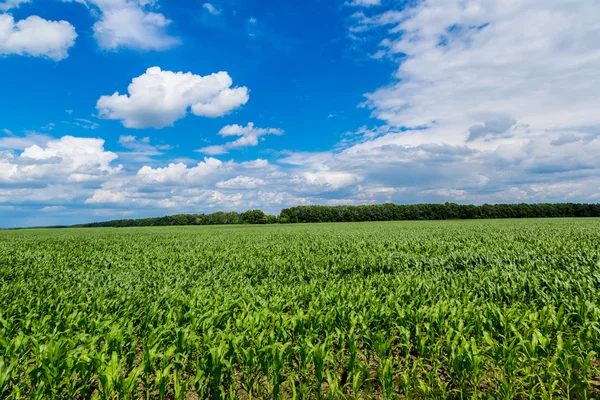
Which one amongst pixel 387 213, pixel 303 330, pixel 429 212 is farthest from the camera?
pixel 429 212

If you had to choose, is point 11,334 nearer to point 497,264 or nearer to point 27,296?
point 27,296

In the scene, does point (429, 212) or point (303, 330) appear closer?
point (303, 330)

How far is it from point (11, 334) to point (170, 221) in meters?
123

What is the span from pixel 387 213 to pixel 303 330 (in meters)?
115

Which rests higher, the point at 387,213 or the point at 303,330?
the point at 387,213

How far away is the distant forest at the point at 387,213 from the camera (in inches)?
4414

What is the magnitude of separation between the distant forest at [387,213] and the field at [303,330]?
336 feet

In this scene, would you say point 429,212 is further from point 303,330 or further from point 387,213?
point 303,330

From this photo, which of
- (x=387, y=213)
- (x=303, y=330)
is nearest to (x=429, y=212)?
(x=387, y=213)

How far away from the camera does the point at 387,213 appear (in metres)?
116

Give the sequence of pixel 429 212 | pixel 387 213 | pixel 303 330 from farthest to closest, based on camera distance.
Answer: pixel 429 212
pixel 387 213
pixel 303 330

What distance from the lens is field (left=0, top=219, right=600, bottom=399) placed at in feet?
14.7

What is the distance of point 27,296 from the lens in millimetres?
9336

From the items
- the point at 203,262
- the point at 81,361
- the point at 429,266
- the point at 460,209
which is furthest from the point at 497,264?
the point at 460,209
